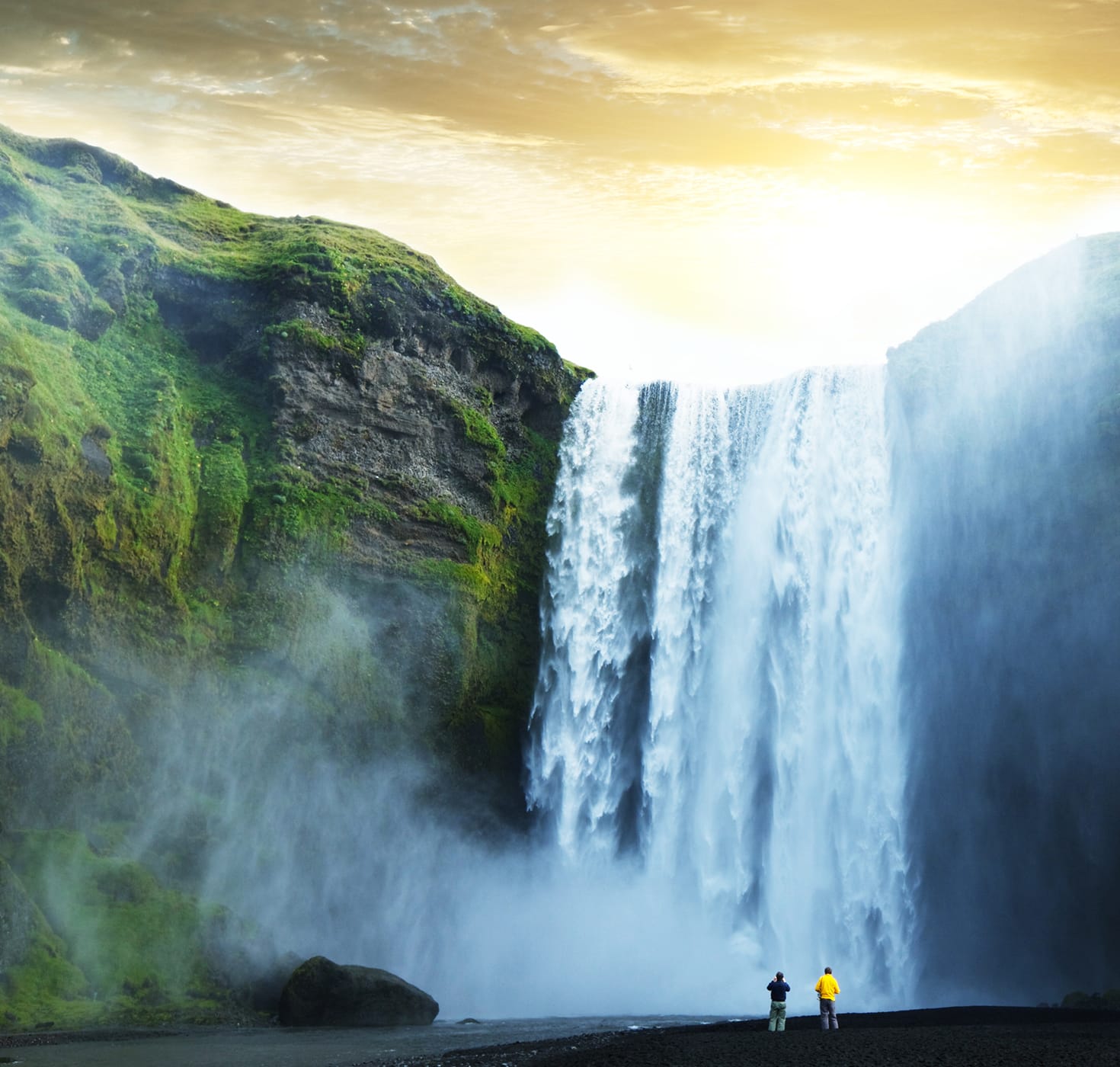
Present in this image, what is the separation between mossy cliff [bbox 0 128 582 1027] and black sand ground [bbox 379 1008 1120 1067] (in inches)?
422

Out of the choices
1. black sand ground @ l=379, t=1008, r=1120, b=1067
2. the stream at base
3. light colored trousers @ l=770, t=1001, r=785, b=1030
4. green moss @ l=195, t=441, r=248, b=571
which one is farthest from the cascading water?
light colored trousers @ l=770, t=1001, r=785, b=1030

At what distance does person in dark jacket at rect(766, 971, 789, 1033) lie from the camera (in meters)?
24.6

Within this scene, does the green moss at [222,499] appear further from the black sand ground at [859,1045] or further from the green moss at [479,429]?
the black sand ground at [859,1045]

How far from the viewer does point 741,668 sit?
40.4 metres

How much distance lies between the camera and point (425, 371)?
42781mm

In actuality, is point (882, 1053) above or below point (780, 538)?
below

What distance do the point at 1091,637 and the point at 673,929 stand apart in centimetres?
1481

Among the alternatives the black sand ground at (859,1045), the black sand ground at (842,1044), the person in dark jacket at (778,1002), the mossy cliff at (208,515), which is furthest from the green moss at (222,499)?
the person in dark jacket at (778,1002)

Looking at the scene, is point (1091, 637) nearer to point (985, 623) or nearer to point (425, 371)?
point (985, 623)

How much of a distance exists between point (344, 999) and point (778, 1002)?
1135 centimetres

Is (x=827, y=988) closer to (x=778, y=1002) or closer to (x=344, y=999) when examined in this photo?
(x=778, y=1002)

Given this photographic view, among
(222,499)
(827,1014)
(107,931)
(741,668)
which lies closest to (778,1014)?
(827,1014)

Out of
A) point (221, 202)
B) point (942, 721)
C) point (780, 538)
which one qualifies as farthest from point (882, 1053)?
point (221, 202)

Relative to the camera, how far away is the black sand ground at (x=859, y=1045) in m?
19.5
